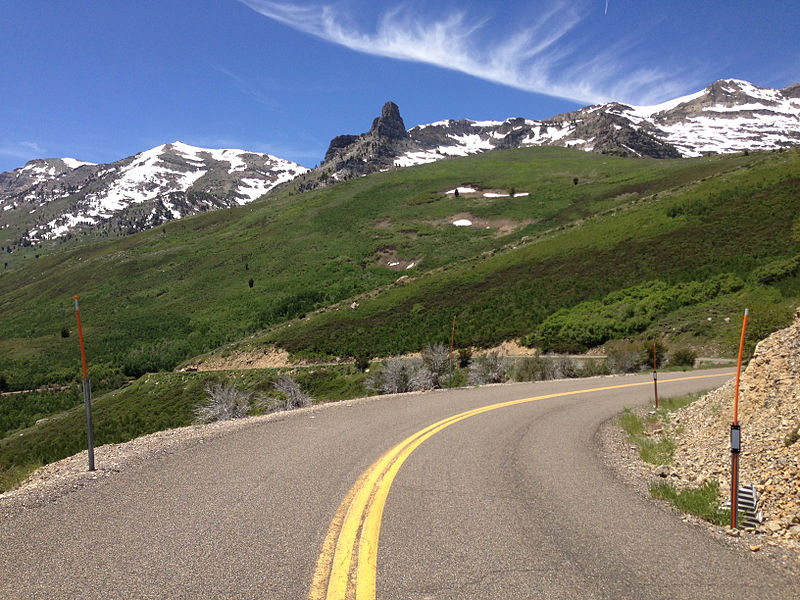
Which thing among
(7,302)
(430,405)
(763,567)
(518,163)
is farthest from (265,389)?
(518,163)

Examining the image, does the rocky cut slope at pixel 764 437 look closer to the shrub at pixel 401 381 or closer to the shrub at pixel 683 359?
the shrub at pixel 401 381

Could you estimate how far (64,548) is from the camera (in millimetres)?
3756

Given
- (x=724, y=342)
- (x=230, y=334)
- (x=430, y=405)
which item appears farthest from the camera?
(x=230, y=334)

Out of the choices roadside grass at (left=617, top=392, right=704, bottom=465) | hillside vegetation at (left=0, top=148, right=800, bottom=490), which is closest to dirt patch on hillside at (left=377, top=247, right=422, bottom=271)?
hillside vegetation at (left=0, top=148, right=800, bottom=490)

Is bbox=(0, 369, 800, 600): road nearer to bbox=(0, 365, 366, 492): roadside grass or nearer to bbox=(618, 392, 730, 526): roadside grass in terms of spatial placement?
bbox=(618, 392, 730, 526): roadside grass

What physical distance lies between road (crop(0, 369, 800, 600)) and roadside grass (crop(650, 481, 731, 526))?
0.23 metres

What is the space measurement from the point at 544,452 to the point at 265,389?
24618 millimetres

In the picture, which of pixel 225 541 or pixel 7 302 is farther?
pixel 7 302

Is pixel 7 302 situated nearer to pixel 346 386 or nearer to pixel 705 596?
pixel 346 386

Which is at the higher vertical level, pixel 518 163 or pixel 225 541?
pixel 518 163

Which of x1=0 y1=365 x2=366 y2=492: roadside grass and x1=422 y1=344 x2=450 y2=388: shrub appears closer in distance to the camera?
x1=422 y1=344 x2=450 y2=388: shrub

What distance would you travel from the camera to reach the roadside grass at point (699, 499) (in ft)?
15.5

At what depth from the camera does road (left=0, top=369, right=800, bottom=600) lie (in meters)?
3.32

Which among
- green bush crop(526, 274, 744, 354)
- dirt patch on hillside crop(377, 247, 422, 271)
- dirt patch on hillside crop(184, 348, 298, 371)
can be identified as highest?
dirt patch on hillside crop(377, 247, 422, 271)
